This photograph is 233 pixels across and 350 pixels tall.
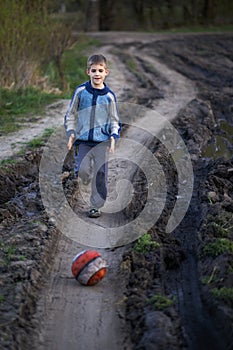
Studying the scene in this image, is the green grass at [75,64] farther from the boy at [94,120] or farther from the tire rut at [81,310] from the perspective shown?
the tire rut at [81,310]

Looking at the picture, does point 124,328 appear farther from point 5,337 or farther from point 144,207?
point 144,207

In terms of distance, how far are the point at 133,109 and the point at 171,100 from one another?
5.91ft

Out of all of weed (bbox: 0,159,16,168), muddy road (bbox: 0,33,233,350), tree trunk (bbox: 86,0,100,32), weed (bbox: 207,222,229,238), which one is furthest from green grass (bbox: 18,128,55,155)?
tree trunk (bbox: 86,0,100,32)

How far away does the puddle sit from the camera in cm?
1126

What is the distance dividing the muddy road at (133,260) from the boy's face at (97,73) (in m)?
1.59

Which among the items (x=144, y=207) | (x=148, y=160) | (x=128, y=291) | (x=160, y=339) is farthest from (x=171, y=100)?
(x=160, y=339)

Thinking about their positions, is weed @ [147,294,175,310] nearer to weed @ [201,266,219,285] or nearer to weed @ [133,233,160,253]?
weed @ [201,266,219,285]

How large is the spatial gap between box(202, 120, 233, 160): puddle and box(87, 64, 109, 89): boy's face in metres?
4.39

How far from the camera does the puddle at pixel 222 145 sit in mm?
11258

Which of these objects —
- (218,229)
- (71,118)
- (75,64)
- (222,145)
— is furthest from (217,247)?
(75,64)

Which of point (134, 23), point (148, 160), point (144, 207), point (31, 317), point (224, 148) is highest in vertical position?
point (31, 317)

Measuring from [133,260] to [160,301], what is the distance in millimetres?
937

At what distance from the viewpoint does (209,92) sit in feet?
53.0

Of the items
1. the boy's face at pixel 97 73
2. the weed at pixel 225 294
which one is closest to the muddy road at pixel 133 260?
the weed at pixel 225 294
